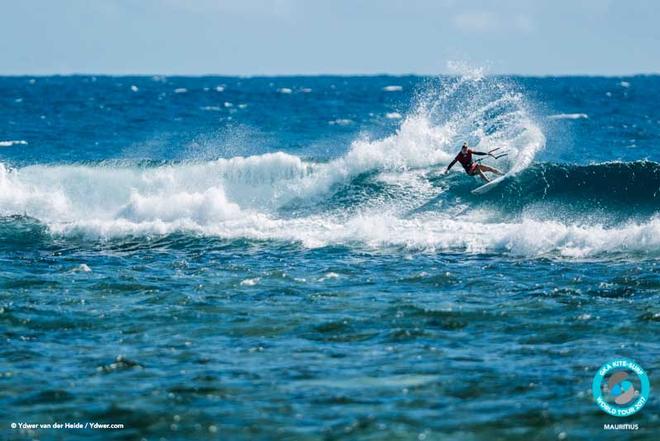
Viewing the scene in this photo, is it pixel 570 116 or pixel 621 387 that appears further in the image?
pixel 570 116

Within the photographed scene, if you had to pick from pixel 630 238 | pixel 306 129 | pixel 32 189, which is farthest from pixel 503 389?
pixel 306 129

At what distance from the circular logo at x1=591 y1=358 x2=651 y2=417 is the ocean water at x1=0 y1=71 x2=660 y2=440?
0.64 ft

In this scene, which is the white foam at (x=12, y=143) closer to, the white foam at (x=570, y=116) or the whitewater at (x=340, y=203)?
the whitewater at (x=340, y=203)

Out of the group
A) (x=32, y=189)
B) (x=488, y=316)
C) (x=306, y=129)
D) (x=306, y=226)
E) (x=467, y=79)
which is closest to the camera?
(x=488, y=316)

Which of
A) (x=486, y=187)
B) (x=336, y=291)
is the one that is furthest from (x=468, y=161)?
(x=336, y=291)

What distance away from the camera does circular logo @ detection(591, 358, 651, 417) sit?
39.8ft

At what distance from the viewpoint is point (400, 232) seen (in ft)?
80.0

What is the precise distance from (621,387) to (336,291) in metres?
6.68

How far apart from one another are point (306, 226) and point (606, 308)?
36.3 ft

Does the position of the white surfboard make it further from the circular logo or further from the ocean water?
the circular logo

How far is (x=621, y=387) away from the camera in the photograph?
12.8 metres

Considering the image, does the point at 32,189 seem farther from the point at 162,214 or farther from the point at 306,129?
the point at 306,129

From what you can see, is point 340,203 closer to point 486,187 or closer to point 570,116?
point 486,187

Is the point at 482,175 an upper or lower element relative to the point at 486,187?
upper
